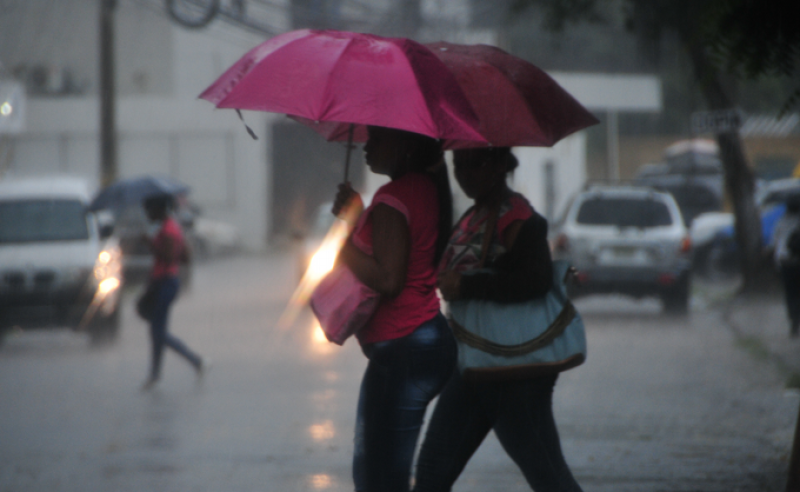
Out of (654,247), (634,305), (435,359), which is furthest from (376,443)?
(634,305)

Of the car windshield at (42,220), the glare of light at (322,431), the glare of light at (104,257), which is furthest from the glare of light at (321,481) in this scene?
the car windshield at (42,220)

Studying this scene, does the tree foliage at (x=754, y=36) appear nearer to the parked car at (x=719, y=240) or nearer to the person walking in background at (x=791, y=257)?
the person walking in background at (x=791, y=257)

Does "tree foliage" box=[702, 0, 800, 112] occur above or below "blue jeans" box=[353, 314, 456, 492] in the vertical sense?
above

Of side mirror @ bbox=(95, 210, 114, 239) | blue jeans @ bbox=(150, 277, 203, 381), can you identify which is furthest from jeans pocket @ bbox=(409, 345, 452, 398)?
side mirror @ bbox=(95, 210, 114, 239)

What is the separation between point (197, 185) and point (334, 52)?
32.3 meters

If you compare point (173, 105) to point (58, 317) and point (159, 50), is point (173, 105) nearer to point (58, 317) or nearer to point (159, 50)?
point (159, 50)

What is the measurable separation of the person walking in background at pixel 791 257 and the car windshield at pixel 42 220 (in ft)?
27.0

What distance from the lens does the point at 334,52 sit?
3.53 meters

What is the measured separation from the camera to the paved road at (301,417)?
598cm

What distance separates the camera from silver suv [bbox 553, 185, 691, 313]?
46.5 ft

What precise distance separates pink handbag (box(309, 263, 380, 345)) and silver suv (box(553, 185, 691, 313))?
10.7 m

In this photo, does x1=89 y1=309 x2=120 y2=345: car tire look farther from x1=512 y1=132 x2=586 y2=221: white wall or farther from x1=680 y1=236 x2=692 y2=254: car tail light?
x1=512 y1=132 x2=586 y2=221: white wall

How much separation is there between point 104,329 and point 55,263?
1030mm

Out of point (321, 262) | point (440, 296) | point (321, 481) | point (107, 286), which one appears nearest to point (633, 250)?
point (321, 262)
